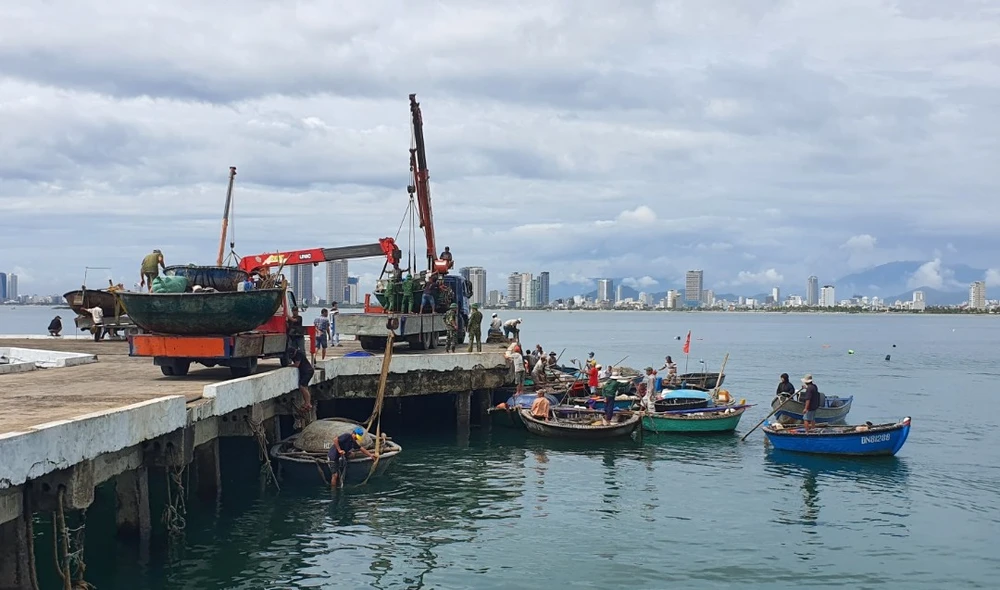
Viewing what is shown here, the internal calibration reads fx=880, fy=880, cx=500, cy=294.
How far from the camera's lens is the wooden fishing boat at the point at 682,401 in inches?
1298

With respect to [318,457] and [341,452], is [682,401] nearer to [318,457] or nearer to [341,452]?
[341,452]

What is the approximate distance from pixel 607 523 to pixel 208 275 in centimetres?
1303

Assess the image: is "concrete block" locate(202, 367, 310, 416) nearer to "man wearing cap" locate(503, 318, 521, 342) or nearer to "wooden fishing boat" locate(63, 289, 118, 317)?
"man wearing cap" locate(503, 318, 521, 342)

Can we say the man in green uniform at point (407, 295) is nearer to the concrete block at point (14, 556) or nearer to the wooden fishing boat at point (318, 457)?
the wooden fishing boat at point (318, 457)

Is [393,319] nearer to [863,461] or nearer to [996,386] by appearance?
[863,461]

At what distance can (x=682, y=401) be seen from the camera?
110 ft

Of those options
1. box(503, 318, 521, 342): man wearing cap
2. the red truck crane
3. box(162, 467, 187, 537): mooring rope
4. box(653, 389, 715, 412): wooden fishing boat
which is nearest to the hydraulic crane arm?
the red truck crane

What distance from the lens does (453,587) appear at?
15.6 meters

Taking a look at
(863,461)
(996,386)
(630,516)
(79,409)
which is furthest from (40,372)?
(996,386)

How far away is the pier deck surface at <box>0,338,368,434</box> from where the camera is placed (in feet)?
46.2

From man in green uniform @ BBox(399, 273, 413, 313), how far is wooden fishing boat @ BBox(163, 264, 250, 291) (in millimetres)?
8499

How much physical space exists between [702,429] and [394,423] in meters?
11.2

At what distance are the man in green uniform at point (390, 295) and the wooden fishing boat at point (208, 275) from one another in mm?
8317

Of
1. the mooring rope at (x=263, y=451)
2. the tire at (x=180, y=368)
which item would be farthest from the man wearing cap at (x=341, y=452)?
the tire at (x=180, y=368)
